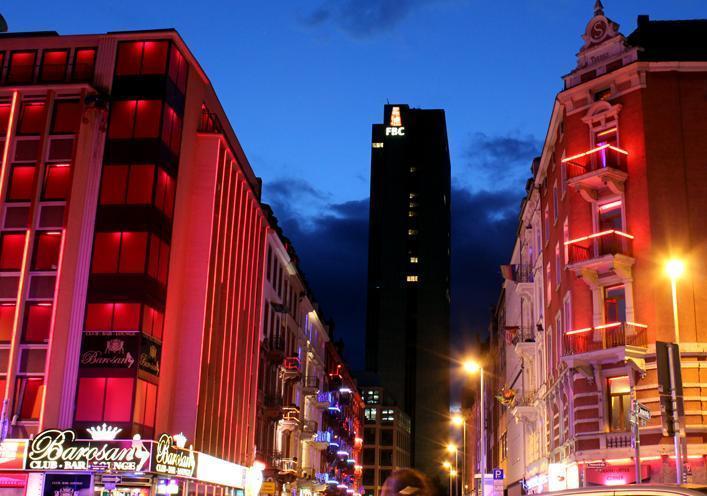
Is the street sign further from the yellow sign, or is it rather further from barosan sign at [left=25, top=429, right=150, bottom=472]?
the yellow sign

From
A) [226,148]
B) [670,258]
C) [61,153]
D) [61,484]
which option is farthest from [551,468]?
[61,153]

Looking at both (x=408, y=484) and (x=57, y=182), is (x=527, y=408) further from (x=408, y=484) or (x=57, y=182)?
(x=408, y=484)

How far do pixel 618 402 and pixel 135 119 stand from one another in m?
28.6

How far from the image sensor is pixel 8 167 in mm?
46062

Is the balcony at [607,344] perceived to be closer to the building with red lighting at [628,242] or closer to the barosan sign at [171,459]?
the building with red lighting at [628,242]

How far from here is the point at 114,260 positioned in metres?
43.8

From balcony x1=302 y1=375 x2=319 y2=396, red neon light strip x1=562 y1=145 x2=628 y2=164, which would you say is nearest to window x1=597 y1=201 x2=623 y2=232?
red neon light strip x1=562 y1=145 x2=628 y2=164

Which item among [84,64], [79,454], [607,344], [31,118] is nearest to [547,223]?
[607,344]

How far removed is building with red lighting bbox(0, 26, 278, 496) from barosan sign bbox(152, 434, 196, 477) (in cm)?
10

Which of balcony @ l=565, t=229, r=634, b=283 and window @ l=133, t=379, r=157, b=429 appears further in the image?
window @ l=133, t=379, r=157, b=429

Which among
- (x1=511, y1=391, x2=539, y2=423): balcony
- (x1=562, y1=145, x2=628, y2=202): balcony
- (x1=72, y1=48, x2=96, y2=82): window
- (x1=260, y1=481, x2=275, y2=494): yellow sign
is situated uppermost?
(x1=72, y1=48, x2=96, y2=82): window

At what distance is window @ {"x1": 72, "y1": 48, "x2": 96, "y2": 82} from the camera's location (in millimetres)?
47281

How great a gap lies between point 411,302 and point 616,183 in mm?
153790

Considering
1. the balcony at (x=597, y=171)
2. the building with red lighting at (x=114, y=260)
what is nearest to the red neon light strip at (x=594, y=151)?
the balcony at (x=597, y=171)
